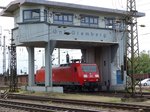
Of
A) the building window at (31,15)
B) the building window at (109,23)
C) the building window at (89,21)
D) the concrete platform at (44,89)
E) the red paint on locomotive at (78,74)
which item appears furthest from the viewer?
the building window at (109,23)

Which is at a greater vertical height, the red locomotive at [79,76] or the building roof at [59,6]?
the building roof at [59,6]

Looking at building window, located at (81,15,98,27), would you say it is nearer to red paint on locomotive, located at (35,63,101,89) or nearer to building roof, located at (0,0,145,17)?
building roof, located at (0,0,145,17)

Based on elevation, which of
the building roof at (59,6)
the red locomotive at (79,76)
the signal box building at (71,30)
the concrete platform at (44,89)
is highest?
the building roof at (59,6)

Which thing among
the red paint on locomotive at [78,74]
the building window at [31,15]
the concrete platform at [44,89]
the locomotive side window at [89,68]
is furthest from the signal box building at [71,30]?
the locomotive side window at [89,68]

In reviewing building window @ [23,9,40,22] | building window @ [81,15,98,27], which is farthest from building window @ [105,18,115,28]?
building window @ [23,9,40,22]

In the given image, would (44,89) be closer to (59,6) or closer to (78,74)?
(78,74)

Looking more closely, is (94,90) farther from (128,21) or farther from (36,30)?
(128,21)

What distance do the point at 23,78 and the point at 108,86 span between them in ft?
A: 139

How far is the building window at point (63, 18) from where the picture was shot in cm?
4128

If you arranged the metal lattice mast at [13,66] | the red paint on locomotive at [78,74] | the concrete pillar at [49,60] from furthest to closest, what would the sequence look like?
the metal lattice mast at [13,66] → the concrete pillar at [49,60] → the red paint on locomotive at [78,74]

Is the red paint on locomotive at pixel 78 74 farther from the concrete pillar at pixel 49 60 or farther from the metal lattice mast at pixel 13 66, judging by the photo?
the metal lattice mast at pixel 13 66

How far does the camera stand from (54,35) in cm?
4031

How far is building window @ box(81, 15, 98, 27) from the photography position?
4278 centimetres

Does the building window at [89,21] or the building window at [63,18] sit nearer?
the building window at [63,18]
